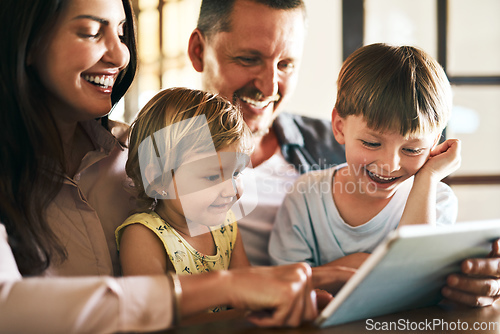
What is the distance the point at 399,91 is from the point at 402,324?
0.57 metres

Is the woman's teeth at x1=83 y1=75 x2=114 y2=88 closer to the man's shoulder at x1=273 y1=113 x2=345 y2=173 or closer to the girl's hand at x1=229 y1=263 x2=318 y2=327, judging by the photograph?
the girl's hand at x1=229 y1=263 x2=318 y2=327

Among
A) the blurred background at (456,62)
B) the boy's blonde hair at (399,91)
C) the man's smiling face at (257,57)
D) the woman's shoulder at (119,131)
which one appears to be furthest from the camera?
the blurred background at (456,62)

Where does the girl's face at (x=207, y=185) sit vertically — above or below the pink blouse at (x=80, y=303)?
above

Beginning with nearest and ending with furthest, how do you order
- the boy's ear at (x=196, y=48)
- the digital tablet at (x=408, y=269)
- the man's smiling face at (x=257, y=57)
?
the digital tablet at (x=408, y=269), the man's smiling face at (x=257, y=57), the boy's ear at (x=196, y=48)

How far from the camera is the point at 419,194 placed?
3.77 ft

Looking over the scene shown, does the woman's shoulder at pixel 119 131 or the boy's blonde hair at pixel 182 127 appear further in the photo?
the woman's shoulder at pixel 119 131

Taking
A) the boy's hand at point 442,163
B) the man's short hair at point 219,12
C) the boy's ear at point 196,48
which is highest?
the man's short hair at point 219,12

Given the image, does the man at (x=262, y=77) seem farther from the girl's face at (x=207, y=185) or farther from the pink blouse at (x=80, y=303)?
the pink blouse at (x=80, y=303)

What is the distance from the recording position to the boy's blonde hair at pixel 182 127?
1.04 metres

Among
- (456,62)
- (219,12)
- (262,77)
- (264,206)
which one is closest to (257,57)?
(262,77)

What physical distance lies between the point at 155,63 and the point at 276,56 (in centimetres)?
189

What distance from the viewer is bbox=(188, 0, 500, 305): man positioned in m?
1.44

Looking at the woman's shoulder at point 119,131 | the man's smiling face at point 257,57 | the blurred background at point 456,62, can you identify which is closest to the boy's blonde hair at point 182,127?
the woman's shoulder at point 119,131

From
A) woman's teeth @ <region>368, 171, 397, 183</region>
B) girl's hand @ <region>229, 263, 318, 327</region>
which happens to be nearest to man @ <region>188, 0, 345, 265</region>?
woman's teeth @ <region>368, 171, 397, 183</region>
